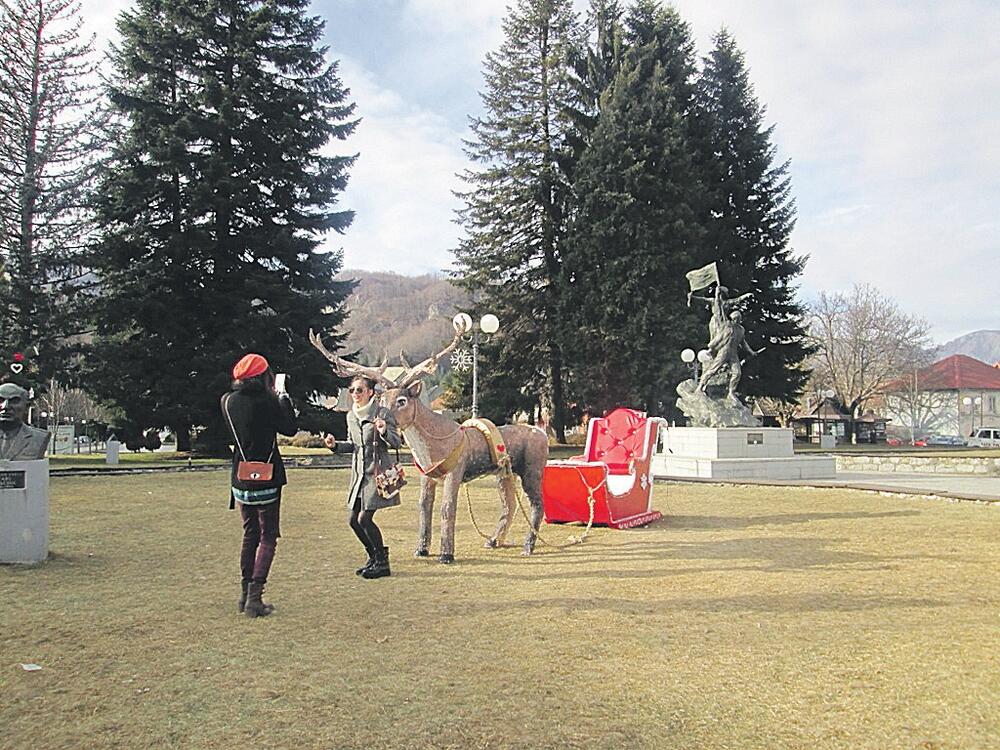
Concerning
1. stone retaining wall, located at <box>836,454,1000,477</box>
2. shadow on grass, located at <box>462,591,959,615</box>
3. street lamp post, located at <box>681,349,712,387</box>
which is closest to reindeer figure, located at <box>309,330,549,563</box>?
shadow on grass, located at <box>462,591,959,615</box>

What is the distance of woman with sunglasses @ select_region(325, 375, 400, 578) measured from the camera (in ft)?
23.0

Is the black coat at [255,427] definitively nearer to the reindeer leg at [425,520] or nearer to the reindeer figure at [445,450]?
the reindeer figure at [445,450]

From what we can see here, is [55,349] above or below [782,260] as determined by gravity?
below

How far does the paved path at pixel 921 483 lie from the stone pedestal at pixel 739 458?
0.98 meters

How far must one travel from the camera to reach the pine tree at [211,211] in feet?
88.2

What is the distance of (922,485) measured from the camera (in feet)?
56.5

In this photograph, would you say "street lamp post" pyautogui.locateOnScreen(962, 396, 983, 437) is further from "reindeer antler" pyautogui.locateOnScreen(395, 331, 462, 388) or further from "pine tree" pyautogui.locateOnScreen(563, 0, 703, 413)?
"reindeer antler" pyautogui.locateOnScreen(395, 331, 462, 388)

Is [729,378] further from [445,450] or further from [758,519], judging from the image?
[445,450]

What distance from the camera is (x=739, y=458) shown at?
21.0 metres

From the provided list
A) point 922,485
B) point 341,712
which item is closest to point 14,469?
point 341,712

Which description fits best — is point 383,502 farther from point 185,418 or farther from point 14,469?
point 185,418

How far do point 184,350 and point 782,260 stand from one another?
28466 mm

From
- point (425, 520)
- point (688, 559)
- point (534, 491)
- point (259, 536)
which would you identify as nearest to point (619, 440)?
point (534, 491)

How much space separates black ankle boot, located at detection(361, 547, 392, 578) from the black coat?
160 cm
